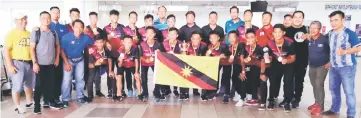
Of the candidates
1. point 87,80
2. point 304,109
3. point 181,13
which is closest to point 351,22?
point 181,13

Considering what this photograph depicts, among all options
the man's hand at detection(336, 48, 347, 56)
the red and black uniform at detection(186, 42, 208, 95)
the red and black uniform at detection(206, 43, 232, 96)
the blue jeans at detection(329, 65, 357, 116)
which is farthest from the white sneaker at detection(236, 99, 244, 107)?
the man's hand at detection(336, 48, 347, 56)

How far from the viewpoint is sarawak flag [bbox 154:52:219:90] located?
5492mm

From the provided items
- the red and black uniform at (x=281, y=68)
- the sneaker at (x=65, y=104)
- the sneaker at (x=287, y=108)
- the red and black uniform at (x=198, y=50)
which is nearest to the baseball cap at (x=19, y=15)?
the sneaker at (x=65, y=104)

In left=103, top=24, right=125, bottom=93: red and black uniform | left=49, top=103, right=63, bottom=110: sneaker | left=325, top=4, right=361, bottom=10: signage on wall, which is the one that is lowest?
left=49, top=103, right=63, bottom=110: sneaker

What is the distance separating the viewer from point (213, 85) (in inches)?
219

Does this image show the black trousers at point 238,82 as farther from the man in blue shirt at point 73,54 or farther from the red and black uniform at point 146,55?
the man in blue shirt at point 73,54

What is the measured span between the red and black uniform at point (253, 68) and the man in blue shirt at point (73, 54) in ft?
8.15

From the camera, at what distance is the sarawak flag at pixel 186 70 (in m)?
5.49

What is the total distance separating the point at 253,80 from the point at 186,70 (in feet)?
3.43

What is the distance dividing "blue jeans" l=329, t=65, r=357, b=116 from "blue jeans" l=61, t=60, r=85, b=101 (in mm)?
3662

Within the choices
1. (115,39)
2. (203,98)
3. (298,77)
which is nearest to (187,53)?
(203,98)

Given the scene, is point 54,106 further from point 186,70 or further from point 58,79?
point 186,70

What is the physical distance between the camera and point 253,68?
5312 mm

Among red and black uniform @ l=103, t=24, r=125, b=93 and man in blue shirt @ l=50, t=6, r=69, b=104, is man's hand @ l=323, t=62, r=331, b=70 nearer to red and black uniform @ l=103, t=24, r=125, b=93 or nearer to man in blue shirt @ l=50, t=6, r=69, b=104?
red and black uniform @ l=103, t=24, r=125, b=93
